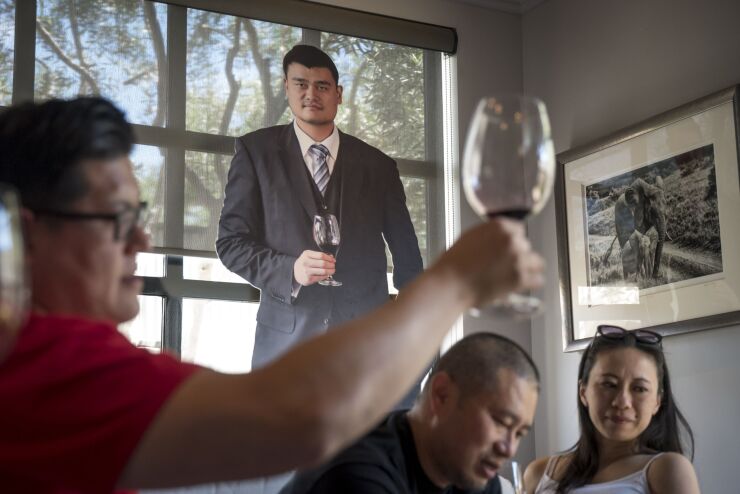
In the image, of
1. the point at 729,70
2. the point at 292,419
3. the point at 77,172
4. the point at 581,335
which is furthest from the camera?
the point at 581,335

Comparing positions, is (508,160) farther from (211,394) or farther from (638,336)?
(638,336)

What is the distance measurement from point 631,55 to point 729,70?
566 mm

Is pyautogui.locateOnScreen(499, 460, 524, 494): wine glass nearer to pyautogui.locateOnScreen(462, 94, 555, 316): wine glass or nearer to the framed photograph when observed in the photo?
the framed photograph

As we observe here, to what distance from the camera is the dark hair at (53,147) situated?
3.24 feet

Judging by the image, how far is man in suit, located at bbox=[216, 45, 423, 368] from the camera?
13.1 ft

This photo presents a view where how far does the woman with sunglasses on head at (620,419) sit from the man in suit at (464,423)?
86 cm

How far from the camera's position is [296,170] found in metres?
4.13

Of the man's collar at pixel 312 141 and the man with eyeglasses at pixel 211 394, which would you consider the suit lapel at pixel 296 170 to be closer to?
the man's collar at pixel 312 141

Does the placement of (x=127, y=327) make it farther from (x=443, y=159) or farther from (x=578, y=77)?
(x=578, y=77)

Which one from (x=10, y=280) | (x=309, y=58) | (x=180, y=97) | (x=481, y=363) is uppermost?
(x=309, y=58)

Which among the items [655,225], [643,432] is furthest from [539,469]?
[655,225]

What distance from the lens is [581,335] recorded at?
4172 millimetres

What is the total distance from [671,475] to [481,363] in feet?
3.09

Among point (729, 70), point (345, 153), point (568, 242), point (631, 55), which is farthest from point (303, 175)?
point (729, 70)
